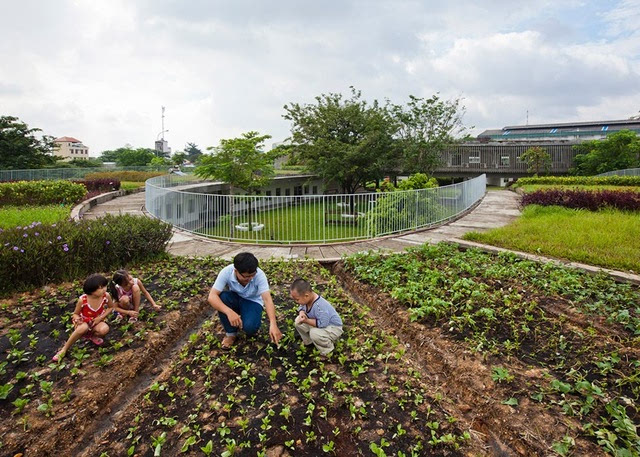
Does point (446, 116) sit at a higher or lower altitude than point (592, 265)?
higher

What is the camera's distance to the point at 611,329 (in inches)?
148

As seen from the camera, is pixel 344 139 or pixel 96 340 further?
pixel 344 139

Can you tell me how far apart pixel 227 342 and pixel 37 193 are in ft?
47.8

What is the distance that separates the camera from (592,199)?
1037cm

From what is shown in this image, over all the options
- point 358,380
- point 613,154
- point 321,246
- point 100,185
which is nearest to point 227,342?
point 358,380

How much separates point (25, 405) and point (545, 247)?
740cm

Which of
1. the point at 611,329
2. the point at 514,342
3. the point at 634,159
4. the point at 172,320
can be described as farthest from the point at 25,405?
the point at 634,159

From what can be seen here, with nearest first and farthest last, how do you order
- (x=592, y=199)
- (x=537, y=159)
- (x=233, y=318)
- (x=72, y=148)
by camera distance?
(x=233, y=318)
(x=592, y=199)
(x=537, y=159)
(x=72, y=148)

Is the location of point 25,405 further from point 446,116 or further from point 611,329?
point 446,116

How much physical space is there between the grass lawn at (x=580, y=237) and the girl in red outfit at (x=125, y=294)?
634 cm

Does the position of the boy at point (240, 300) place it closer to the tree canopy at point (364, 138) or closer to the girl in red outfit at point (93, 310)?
the girl in red outfit at point (93, 310)

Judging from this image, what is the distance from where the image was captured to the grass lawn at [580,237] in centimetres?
586

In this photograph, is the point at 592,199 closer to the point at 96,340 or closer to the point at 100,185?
the point at 96,340

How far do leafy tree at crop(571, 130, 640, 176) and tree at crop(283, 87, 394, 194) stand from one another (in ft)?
55.2
